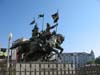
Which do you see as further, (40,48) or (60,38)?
(60,38)

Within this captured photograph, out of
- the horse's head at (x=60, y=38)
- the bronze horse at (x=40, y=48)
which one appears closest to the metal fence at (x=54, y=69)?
the bronze horse at (x=40, y=48)

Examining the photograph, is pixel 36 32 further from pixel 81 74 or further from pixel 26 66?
pixel 81 74

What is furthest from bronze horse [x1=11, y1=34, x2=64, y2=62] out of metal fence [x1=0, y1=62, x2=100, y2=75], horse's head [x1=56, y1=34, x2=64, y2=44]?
metal fence [x1=0, y1=62, x2=100, y2=75]

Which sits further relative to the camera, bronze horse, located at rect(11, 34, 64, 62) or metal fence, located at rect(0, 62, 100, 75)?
bronze horse, located at rect(11, 34, 64, 62)

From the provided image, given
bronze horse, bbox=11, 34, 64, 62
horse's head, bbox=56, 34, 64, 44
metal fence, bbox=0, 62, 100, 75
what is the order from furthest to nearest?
1. horse's head, bbox=56, 34, 64, 44
2. bronze horse, bbox=11, 34, 64, 62
3. metal fence, bbox=0, 62, 100, 75

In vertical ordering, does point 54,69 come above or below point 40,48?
below

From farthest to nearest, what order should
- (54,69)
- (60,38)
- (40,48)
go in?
(60,38)
(40,48)
(54,69)

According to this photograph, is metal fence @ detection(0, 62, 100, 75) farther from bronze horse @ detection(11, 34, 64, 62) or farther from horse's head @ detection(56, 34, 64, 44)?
horse's head @ detection(56, 34, 64, 44)

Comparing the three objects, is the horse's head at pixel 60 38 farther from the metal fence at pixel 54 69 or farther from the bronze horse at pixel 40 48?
the metal fence at pixel 54 69

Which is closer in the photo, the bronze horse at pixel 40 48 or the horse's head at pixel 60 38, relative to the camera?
the bronze horse at pixel 40 48

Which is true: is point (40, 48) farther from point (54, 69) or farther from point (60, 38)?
point (54, 69)

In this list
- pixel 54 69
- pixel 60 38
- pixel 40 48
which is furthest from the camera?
pixel 60 38

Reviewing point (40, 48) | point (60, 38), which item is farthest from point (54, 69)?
point (60, 38)

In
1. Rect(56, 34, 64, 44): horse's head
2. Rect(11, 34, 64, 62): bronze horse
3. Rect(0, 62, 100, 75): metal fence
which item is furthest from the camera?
Rect(56, 34, 64, 44): horse's head
